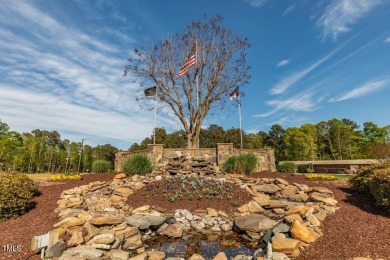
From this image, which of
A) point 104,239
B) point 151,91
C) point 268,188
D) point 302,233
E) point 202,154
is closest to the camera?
point 302,233

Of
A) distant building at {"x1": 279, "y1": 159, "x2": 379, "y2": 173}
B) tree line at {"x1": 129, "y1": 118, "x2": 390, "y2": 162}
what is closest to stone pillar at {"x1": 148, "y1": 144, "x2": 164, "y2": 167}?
distant building at {"x1": 279, "y1": 159, "x2": 379, "y2": 173}

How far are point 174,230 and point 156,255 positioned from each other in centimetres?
150

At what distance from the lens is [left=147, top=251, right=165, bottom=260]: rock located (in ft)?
18.7

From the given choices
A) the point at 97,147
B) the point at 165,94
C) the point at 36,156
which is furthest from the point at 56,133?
the point at 165,94

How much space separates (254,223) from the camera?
7.23 metres

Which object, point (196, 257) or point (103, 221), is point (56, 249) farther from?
point (196, 257)

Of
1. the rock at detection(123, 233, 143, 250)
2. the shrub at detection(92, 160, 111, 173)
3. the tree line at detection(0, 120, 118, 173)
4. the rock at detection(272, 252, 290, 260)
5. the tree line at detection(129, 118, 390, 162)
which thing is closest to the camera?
the rock at detection(272, 252, 290, 260)

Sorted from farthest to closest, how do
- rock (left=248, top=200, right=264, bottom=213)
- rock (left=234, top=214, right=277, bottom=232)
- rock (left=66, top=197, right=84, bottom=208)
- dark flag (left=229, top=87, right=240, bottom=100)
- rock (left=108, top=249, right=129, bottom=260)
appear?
dark flag (left=229, top=87, right=240, bottom=100) < rock (left=248, top=200, right=264, bottom=213) < rock (left=66, top=197, right=84, bottom=208) < rock (left=234, top=214, right=277, bottom=232) < rock (left=108, top=249, right=129, bottom=260)

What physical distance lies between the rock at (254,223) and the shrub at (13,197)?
7024mm

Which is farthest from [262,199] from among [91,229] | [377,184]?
[91,229]

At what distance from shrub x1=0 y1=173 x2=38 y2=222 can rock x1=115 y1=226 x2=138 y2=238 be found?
11.5 ft

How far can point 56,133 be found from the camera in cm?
7169

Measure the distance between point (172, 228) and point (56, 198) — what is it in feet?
17.5

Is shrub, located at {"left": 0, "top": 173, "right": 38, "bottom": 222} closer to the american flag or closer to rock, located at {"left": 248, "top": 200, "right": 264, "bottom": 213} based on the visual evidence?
rock, located at {"left": 248, "top": 200, "right": 264, "bottom": 213}
